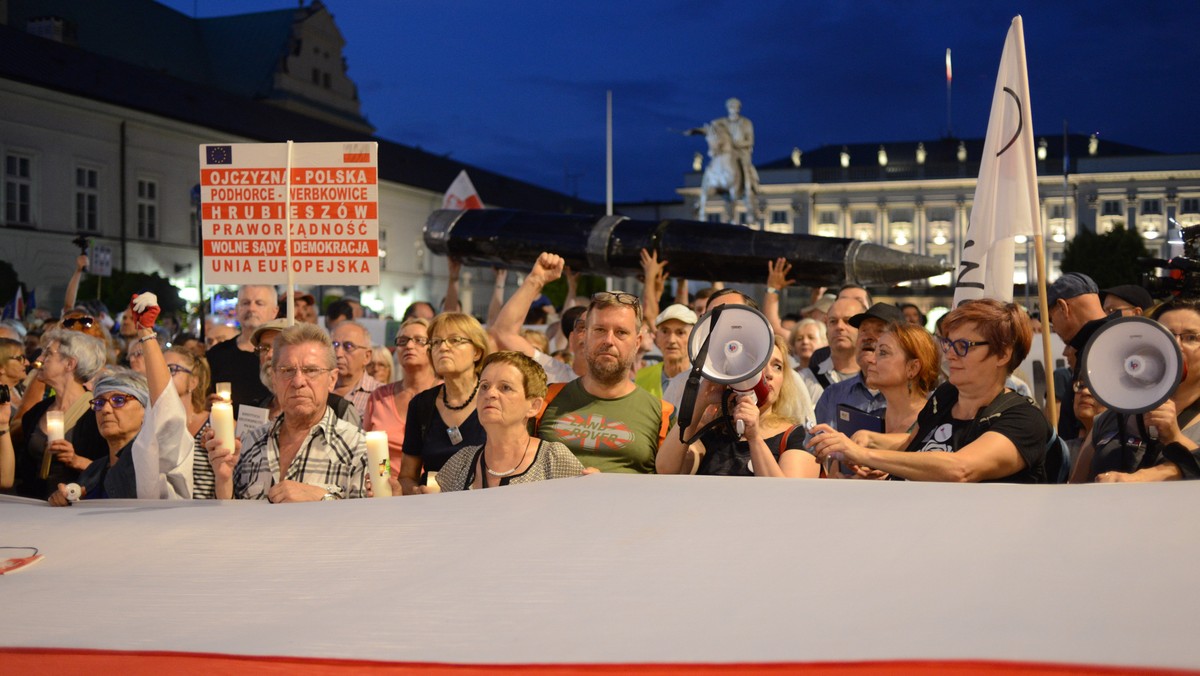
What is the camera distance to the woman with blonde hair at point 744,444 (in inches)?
146

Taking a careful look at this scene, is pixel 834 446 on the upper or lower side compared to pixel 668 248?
lower

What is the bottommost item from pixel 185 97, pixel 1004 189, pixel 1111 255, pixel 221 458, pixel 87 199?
pixel 221 458

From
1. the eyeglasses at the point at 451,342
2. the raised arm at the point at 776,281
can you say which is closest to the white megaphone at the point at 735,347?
the eyeglasses at the point at 451,342

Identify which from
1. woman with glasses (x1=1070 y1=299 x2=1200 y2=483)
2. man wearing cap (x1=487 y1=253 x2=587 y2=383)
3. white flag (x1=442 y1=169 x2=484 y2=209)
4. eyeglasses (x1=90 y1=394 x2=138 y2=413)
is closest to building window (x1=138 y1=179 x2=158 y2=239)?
white flag (x1=442 y1=169 x2=484 y2=209)

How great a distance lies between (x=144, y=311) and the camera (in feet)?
14.7

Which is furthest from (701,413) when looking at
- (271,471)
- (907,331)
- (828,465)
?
(271,471)

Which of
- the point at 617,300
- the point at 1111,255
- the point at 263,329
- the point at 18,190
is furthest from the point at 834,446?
the point at 1111,255

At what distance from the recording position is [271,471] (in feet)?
13.9

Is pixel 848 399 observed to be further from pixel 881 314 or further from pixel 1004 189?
pixel 1004 189

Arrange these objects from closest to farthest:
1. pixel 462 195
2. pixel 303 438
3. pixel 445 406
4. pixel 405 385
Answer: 1. pixel 303 438
2. pixel 445 406
3. pixel 405 385
4. pixel 462 195

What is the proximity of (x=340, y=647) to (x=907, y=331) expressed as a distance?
3.52 m

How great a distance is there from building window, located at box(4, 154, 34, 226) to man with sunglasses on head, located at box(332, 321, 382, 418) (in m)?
A: 34.7

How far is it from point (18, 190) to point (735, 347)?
39200 mm

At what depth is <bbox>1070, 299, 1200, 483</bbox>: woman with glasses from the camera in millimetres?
3045
